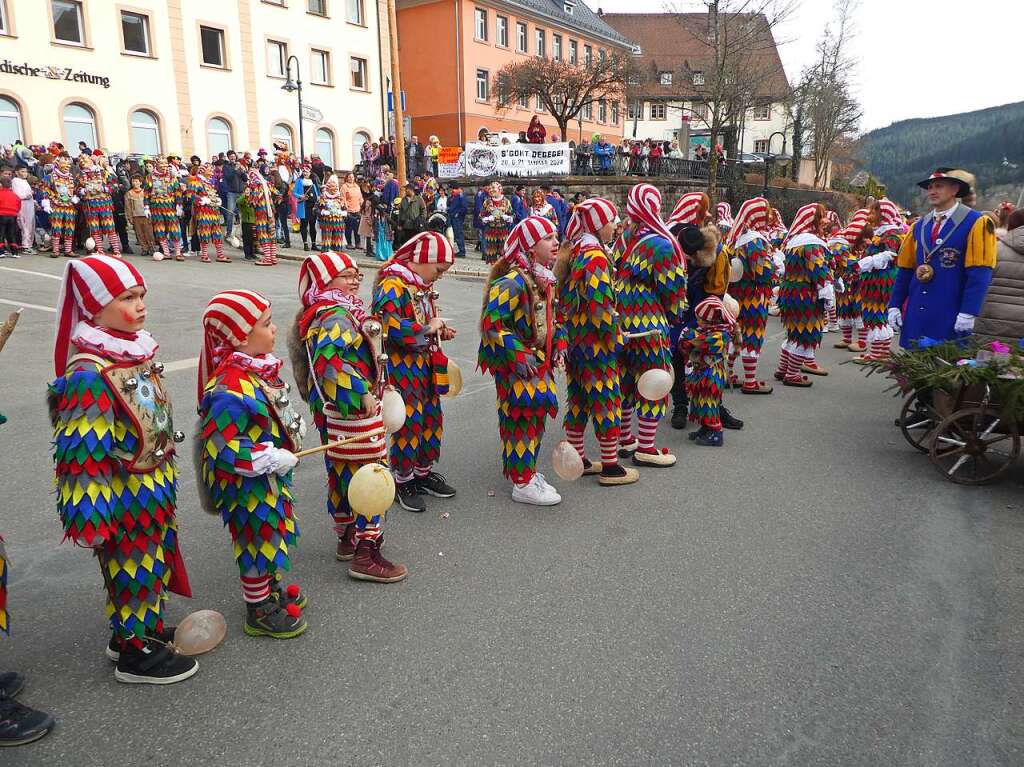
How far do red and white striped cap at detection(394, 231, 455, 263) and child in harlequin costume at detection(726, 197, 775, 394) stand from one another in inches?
152

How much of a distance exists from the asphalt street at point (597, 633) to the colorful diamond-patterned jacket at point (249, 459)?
503 millimetres

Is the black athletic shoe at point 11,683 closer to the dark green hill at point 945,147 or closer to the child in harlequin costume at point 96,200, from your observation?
the child in harlequin costume at point 96,200

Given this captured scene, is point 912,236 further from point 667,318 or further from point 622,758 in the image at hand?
point 622,758

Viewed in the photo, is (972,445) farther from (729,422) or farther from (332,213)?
(332,213)

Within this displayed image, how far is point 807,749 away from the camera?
2621mm

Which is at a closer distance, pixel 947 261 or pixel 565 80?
pixel 947 261

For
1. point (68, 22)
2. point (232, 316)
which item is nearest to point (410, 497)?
point (232, 316)

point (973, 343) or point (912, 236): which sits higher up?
point (912, 236)

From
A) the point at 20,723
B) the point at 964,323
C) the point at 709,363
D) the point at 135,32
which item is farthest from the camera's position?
the point at 135,32

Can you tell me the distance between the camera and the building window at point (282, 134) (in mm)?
31739

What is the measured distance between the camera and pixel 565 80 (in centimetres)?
3444

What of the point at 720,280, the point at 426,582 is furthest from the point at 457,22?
the point at 426,582

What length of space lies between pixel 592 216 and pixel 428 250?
116 cm

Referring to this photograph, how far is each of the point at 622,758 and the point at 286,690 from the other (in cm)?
135
